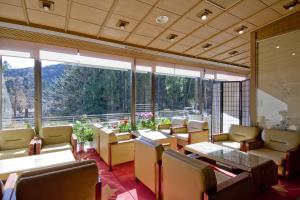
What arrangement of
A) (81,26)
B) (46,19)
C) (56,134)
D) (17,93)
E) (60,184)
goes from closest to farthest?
1. (60,184)
2. (46,19)
3. (81,26)
4. (56,134)
5. (17,93)

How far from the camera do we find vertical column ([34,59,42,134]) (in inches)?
154

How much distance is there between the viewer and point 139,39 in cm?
409

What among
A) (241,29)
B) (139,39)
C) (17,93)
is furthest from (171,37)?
(17,93)

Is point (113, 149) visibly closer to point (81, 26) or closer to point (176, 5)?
point (81, 26)

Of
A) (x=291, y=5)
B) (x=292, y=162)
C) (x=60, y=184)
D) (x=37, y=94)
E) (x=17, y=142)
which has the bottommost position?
(x=292, y=162)

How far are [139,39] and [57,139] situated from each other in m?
2.96

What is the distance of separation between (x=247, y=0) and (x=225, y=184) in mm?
2667

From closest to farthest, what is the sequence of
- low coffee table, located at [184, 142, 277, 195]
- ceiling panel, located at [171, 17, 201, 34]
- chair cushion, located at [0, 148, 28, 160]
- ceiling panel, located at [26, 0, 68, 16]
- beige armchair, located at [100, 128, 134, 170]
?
low coffee table, located at [184, 142, 277, 195], ceiling panel, located at [26, 0, 68, 16], chair cushion, located at [0, 148, 28, 160], ceiling panel, located at [171, 17, 201, 34], beige armchair, located at [100, 128, 134, 170]

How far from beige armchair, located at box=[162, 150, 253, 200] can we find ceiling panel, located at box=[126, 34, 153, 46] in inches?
113

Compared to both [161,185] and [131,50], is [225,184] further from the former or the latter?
[131,50]

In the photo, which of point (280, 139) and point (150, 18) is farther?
point (280, 139)

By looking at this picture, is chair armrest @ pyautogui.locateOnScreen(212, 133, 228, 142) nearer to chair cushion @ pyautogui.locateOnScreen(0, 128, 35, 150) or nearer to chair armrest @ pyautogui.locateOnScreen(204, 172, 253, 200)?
chair armrest @ pyautogui.locateOnScreen(204, 172, 253, 200)

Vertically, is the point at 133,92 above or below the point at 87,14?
below

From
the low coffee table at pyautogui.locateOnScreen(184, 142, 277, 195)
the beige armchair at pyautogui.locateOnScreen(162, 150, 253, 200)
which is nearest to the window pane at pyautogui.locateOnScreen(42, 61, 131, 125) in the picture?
the low coffee table at pyautogui.locateOnScreen(184, 142, 277, 195)
